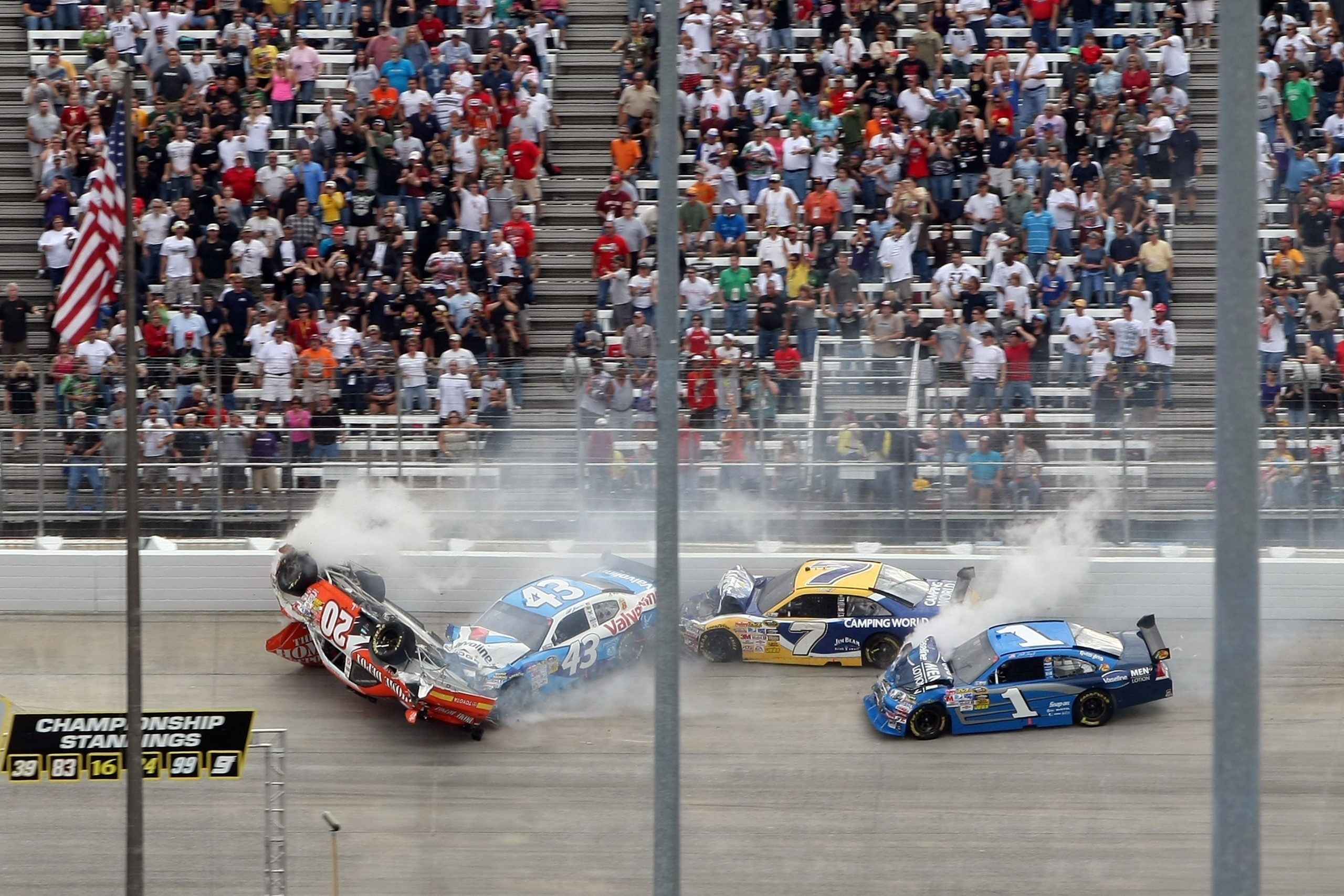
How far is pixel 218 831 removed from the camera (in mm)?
15445

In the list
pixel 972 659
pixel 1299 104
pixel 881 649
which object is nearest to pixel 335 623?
pixel 881 649

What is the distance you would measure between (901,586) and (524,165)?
1022 cm

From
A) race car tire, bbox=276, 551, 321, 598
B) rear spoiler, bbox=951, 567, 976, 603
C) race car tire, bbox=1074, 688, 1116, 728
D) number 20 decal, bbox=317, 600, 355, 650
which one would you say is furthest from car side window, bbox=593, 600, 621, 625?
race car tire, bbox=1074, 688, 1116, 728

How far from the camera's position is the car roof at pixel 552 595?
18.1 metres

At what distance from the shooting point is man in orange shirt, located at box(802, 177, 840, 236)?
2447cm

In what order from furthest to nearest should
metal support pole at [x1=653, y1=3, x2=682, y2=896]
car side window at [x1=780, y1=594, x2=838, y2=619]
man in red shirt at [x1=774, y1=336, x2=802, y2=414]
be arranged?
1. man in red shirt at [x1=774, y1=336, x2=802, y2=414]
2. car side window at [x1=780, y1=594, x2=838, y2=619]
3. metal support pole at [x1=653, y1=3, x2=682, y2=896]

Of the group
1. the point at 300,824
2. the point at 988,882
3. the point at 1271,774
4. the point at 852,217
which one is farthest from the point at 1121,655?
the point at 852,217

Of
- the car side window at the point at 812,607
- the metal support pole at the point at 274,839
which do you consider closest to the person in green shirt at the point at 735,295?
the car side window at the point at 812,607

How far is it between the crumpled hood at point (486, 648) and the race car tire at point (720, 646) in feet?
7.09

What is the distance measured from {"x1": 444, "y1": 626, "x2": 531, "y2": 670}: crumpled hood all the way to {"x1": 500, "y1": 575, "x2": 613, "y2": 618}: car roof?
496mm

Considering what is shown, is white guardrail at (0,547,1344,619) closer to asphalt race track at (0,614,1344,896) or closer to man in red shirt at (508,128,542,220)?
asphalt race track at (0,614,1344,896)

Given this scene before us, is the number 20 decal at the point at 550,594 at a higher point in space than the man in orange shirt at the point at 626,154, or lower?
lower

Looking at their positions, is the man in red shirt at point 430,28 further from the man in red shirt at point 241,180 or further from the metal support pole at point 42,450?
the metal support pole at point 42,450

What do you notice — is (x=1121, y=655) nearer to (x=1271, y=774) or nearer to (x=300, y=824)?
(x=1271, y=774)
